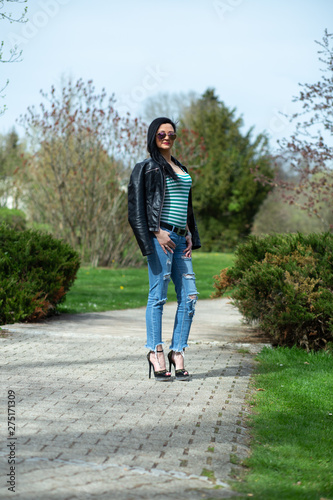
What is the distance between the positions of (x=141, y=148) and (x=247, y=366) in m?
14.7

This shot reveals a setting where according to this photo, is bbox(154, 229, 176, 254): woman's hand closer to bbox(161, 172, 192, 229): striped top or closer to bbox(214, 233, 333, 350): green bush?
bbox(161, 172, 192, 229): striped top

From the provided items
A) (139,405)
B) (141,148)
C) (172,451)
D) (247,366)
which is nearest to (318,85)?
(247,366)

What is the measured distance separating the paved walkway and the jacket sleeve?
1175mm

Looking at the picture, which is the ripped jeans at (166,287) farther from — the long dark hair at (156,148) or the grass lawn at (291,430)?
the grass lawn at (291,430)

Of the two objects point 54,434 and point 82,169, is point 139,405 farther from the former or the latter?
point 82,169

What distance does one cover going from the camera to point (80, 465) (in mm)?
3234

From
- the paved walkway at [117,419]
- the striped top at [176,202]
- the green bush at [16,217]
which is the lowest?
the paved walkway at [117,419]

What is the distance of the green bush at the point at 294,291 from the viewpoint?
702cm

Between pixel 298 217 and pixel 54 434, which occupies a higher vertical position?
pixel 298 217

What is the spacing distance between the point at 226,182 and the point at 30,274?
33937mm

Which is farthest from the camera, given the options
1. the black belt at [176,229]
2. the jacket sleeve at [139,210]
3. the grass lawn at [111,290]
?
the grass lawn at [111,290]

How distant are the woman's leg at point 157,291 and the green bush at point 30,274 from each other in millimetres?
3316

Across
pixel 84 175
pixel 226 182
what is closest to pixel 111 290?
pixel 84 175

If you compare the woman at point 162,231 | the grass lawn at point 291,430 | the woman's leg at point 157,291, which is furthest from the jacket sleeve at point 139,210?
the grass lawn at point 291,430
